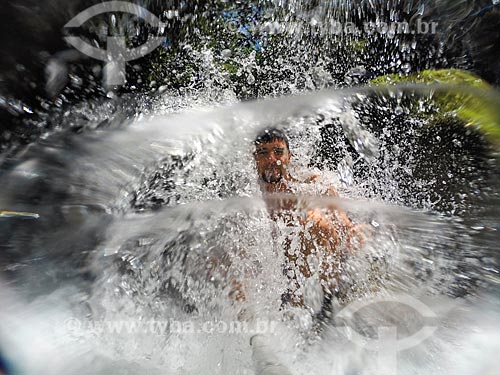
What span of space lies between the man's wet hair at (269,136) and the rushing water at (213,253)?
3.2 inches

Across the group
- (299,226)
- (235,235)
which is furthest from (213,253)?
(299,226)

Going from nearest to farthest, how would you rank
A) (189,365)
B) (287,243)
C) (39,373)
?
(39,373)
(189,365)
(287,243)

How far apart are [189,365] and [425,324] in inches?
58.5

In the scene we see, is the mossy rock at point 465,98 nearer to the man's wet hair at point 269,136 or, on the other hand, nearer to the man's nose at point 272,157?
the man's wet hair at point 269,136

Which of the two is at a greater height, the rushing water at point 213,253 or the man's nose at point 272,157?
the man's nose at point 272,157

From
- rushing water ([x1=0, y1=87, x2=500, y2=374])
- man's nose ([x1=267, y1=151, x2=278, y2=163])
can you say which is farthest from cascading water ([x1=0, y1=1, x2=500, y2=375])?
man's nose ([x1=267, y1=151, x2=278, y2=163])

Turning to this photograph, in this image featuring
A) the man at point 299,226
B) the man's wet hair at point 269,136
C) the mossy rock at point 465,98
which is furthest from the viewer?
the mossy rock at point 465,98

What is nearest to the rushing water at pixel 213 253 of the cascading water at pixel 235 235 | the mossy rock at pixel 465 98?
the cascading water at pixel 235 235

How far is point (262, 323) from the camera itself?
1880 millimetres

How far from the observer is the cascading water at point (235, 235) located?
1.42 metres

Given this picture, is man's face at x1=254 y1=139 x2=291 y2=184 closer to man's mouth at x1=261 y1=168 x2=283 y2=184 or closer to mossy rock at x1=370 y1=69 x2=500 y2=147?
man's mouth at x1=261 y1=168 x2=283 y2=184

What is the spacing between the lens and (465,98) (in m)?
2.91

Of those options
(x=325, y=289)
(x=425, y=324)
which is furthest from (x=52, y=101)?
(x=425, y=324)

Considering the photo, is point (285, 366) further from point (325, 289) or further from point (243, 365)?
point (325, 289)
